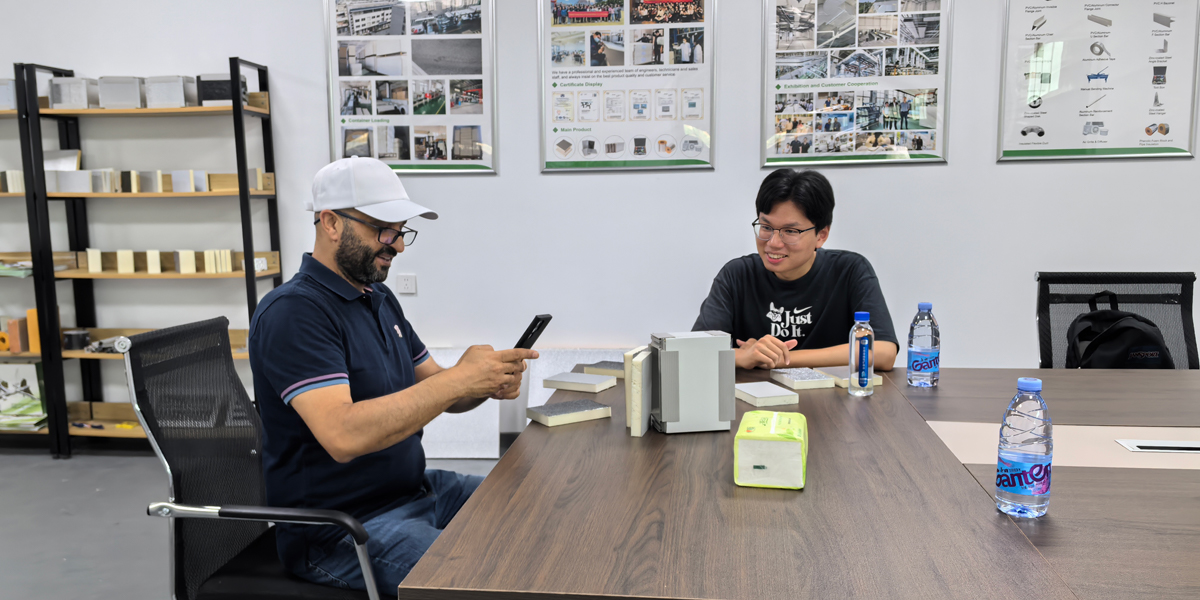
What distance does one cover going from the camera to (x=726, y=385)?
1592mm

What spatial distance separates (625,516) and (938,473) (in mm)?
602

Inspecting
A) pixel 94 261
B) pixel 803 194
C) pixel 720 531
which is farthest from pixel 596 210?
pixel 720 531

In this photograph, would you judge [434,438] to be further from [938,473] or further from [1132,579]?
[1132,579]

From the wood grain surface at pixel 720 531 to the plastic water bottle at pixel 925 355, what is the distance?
55cm

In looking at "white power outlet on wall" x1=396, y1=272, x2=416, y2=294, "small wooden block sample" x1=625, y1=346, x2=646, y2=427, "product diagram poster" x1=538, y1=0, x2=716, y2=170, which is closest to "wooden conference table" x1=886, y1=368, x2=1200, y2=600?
"small wooden block sample" x1=625, y1=346, x2=646, y2=427

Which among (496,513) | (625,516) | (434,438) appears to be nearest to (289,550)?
(496,513)

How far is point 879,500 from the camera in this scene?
1213mm

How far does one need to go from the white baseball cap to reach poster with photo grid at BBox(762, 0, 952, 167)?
7.61 feet

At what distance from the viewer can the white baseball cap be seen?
1.66m

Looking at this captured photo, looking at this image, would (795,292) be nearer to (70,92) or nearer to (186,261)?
(186,261)

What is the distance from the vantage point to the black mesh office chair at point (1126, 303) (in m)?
2.53

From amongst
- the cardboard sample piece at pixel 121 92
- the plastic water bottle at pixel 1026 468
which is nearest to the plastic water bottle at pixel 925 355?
the plastic water bottle at pixel 1026 468

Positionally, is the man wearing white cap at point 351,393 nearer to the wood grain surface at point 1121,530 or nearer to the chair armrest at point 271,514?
the chair armrest at point 271,514

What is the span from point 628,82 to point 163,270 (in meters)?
2.58
